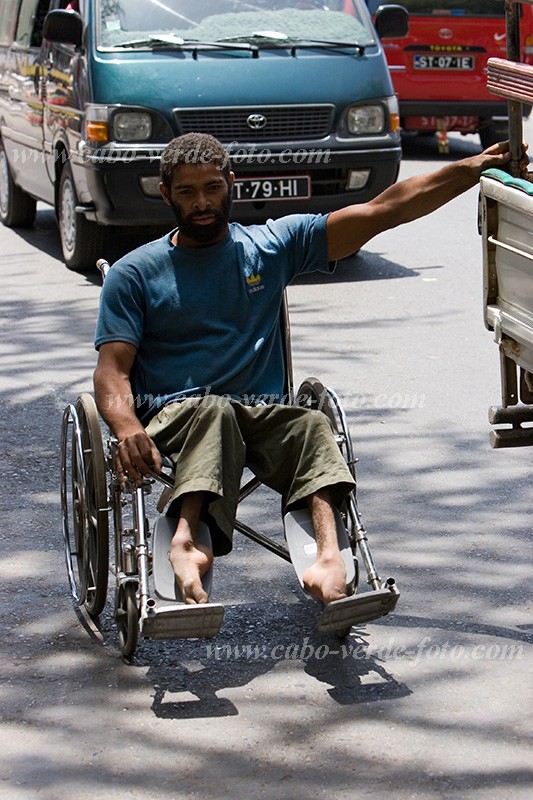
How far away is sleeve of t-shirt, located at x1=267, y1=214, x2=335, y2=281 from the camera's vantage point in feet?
15.1

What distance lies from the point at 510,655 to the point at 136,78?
20.2ft

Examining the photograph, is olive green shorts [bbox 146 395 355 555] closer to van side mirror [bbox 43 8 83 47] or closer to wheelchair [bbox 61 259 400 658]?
wheelchair [bbox 61 259 400 658]

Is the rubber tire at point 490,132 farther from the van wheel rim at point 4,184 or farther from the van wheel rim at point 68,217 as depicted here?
the van wheel rim at point 68,217

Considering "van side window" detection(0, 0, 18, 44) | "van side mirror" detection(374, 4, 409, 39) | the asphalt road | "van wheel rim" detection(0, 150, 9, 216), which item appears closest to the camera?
the asphalt road

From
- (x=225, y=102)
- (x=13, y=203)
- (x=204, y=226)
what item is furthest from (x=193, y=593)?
(x=13, y=203)

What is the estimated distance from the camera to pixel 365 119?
9945 mm

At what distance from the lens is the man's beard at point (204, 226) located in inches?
176

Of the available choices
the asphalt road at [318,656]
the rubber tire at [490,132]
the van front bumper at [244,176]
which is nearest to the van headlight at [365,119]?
the van front bumper at [244,176]

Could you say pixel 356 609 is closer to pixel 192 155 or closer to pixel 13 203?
pixel 192 155

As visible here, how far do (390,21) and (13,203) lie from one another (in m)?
3.64

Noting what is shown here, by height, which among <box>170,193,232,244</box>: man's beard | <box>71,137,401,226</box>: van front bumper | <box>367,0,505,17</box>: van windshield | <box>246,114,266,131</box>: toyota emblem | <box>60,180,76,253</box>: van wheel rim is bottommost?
<box>60,180,76,253</box>: van wheel rim

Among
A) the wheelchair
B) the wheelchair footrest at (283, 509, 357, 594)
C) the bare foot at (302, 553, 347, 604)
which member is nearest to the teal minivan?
the wheelchair

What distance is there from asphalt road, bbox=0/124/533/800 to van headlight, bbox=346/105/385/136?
2.96 m

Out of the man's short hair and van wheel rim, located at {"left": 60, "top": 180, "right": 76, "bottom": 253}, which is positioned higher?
the man's short hair
